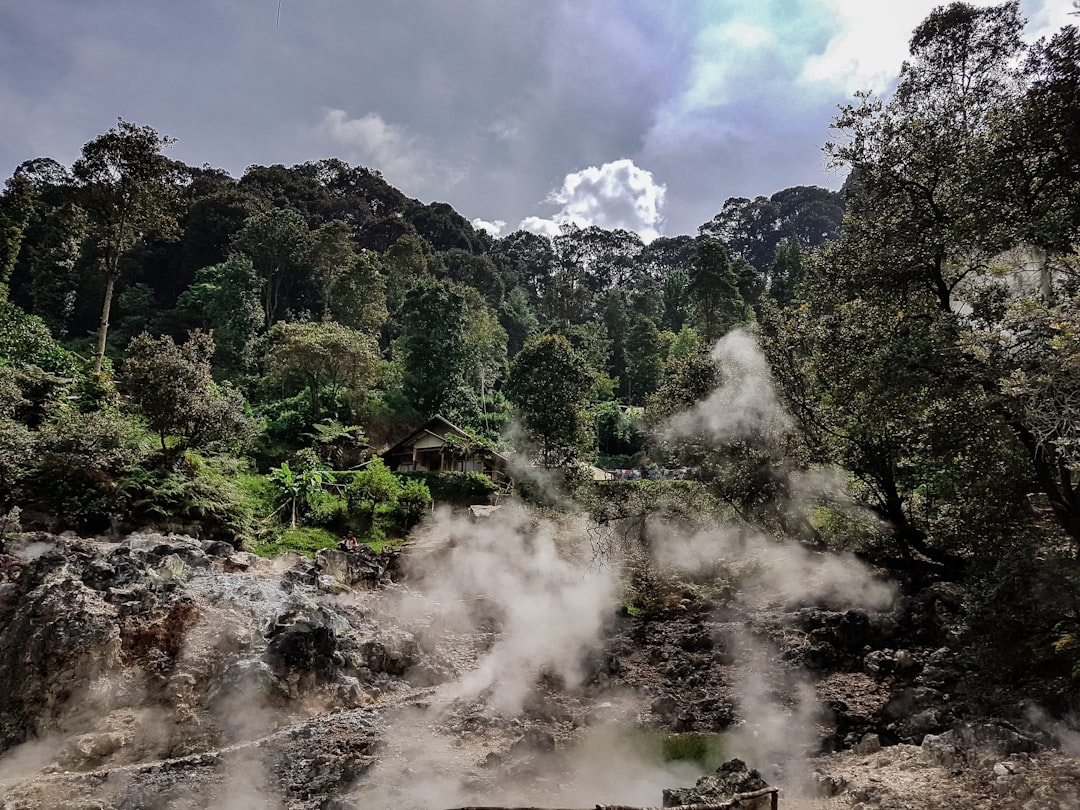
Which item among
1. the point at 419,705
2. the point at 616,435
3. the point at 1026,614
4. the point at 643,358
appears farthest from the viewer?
the point at 643,358

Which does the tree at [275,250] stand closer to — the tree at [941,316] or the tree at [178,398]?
the tree at [178,398]

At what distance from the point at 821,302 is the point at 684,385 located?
123 inches

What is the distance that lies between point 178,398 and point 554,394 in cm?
1035

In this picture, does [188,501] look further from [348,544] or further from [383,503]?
[383,503]

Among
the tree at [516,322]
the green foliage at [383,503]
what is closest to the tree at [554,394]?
the green foliage at [383,503]

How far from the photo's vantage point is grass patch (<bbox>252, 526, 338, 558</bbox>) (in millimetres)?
14914

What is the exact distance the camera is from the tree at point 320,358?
24.6m

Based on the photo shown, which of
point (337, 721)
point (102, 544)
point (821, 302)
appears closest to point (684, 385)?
point (821, 302)

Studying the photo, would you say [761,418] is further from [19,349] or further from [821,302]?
[19,349]

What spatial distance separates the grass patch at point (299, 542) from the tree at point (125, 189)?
804cm

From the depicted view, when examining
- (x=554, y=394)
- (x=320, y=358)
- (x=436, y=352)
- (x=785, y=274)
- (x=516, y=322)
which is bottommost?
(x=554, y=394)

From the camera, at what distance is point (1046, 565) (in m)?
7.10

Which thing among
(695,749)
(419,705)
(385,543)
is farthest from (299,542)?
(695,749)

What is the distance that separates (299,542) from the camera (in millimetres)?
15789
